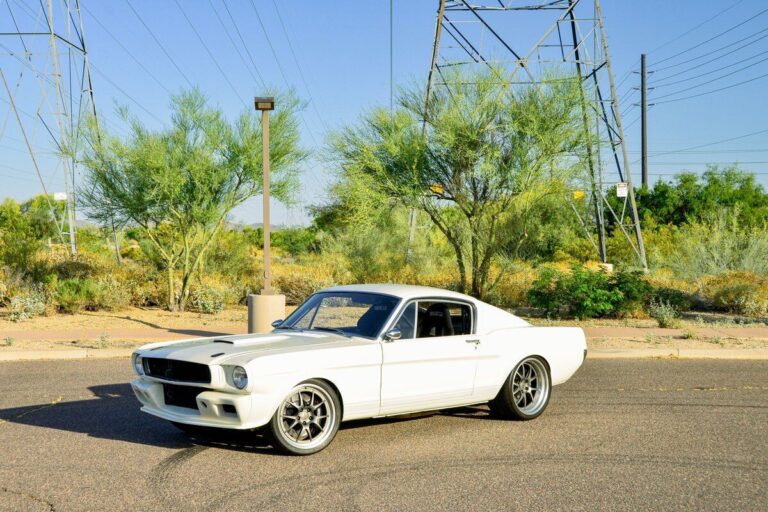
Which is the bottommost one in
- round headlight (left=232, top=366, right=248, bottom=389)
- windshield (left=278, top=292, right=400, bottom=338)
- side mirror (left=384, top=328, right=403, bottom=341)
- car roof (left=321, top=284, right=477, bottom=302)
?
round headlight (left=232, top=366, right=248, bottom=389)

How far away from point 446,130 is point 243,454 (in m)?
14.7

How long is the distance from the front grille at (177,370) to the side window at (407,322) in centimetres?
187

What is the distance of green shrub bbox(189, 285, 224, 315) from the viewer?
21.6 meters

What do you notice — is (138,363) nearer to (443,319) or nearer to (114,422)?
(114,422)

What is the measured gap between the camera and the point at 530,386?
880cm

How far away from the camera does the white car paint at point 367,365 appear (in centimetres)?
674

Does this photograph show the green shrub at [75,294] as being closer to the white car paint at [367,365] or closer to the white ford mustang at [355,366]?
the white ford mustang at [355,366]

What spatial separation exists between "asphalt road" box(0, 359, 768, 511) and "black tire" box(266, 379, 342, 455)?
12 centimetres

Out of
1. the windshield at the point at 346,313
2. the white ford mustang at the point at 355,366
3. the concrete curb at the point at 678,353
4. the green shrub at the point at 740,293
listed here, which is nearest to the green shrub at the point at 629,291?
the green shrub at the point at 740,293

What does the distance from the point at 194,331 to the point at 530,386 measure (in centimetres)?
964

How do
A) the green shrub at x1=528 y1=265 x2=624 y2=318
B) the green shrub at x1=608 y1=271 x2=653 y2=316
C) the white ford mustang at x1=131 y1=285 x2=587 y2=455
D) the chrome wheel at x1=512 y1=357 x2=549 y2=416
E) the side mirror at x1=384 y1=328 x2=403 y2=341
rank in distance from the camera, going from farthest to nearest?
the green shrub at x1=608 y1=271 x2=653 y2=316 < the green shrub at x1=528 y1=265 x2=624 y2=318 < the chrome wheel at x1=512 y1=357 x2=549 y2=416 < the side mirror at x1=384 y1=328 x2=403 y2=341 < the white ford mustang at x1=131 y1=285 x2=587 y2=455

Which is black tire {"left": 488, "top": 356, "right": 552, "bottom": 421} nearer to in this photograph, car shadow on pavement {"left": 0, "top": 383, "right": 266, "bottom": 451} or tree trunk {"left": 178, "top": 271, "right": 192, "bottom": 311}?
car shadow on pavement {"left": 0, "top": 383, "right": 266, "bottom": 451}

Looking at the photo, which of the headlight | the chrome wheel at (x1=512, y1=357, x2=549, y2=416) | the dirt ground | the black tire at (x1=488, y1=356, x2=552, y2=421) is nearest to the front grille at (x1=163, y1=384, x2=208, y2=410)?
the headlight

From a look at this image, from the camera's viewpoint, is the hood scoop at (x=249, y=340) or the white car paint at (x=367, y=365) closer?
the white car paint at (x=367, y=365)
